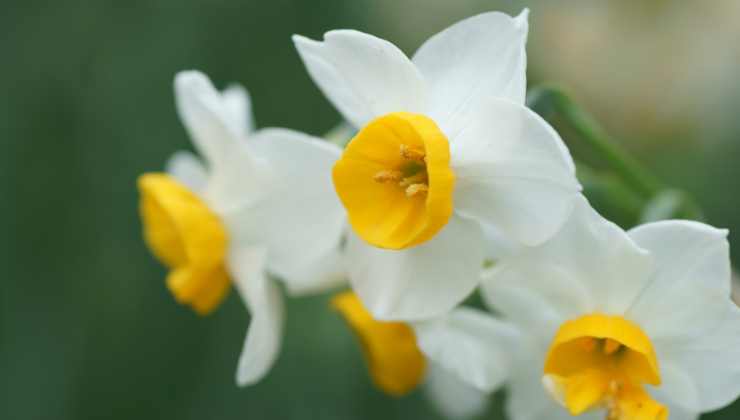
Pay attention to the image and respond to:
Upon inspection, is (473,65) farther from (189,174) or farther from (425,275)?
(189,174)

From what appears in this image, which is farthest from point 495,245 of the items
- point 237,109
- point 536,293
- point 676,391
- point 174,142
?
point 174,142

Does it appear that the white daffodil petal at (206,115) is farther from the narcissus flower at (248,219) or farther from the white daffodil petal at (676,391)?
the white daffodil petal at (676,391)

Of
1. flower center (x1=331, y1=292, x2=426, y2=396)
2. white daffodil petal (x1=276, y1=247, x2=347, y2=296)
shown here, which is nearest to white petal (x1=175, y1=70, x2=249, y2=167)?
white daffodil petal (x1=276, y1=247, x2=347, y2=296)

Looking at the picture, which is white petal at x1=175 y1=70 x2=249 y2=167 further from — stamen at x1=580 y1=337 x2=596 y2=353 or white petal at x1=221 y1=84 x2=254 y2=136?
stamen at x1=580 y1=337 x2=596 y2=353

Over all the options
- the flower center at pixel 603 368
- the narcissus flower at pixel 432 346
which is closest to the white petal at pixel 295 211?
the narcissus flower at pixel 432 346

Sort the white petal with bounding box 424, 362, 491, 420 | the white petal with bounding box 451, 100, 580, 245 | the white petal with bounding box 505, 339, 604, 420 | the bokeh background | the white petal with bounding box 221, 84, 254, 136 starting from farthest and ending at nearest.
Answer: the bokeh background
the white petal with bounding box 424, 362, 491, 420
the white petal with bounding box 221, 84, 254, 136
the white petal with bounding box 505, 339, 604, 420
the white petal with bounding box 451, 100, 580, 245

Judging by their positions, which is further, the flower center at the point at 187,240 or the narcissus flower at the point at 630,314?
the flower center at the point at 187,240

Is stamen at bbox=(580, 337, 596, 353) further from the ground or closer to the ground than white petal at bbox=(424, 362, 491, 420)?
further from the ground
